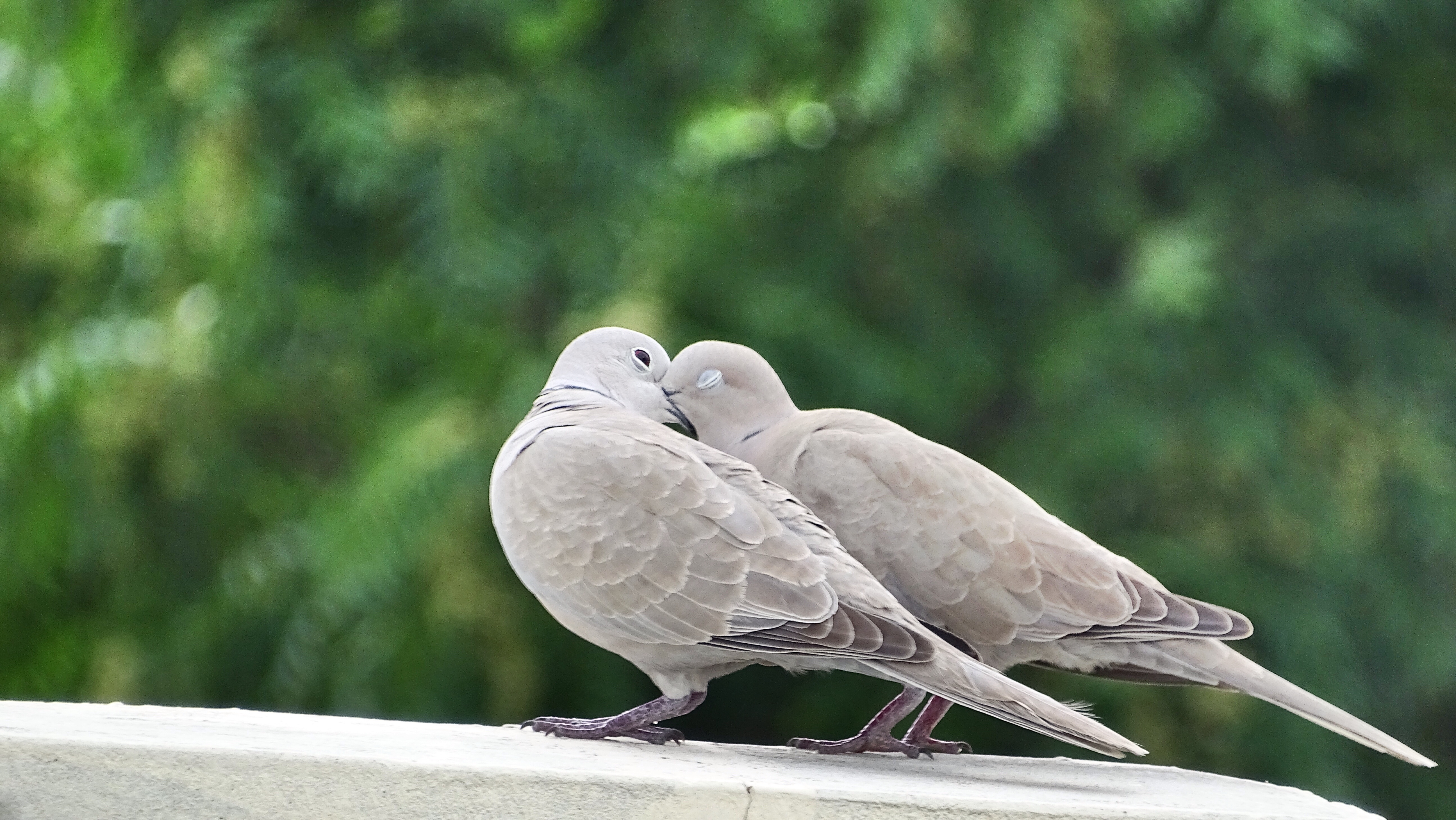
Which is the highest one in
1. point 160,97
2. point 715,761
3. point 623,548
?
point 160,97

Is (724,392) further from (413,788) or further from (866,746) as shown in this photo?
(413,788)

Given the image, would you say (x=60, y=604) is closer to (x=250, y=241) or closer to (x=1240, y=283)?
(x=250, y=241)

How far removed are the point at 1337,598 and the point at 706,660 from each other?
3.28m

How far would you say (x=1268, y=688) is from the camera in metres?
2.35

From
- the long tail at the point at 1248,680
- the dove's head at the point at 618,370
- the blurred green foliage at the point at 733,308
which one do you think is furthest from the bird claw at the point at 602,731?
the blurred green foliage at the point at 733,308

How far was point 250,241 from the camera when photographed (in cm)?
441

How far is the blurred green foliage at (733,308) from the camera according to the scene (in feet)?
14.1

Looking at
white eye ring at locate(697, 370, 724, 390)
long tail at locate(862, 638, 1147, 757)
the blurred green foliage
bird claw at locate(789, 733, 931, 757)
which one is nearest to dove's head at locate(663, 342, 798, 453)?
white eye ring at locate(697, 370, 724, 390)

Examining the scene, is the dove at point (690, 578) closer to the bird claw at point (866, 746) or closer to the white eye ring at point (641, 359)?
the bird claw at point (866, 746)

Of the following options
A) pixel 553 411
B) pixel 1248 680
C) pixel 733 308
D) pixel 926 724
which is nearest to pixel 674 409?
pixel 553 411

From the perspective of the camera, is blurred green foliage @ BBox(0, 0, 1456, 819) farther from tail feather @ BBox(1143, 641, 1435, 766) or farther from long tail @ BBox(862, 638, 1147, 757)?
long tail @ BBox(862, 638, 1147, 757)

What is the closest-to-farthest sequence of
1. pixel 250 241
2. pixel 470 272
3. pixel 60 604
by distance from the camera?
pixel 470 272 → pixel 250 241 → pixel 60 604

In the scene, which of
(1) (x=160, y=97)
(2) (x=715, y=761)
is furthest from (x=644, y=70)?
(2) (x=715, y=761)

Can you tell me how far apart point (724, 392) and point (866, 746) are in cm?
65
